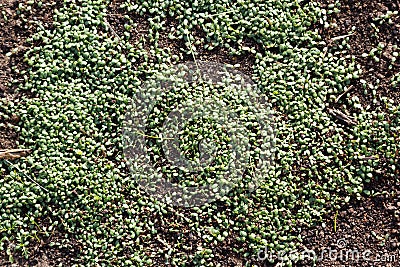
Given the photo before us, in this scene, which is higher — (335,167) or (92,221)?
(335,167)

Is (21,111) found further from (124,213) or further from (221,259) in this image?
(221,259)

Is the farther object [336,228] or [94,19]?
[94,19]

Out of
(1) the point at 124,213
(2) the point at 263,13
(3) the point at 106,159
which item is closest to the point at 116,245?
(1) the point at 124,213

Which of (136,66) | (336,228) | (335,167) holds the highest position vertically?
(136,66)

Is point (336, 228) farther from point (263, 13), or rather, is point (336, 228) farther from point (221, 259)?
point (263, 13)

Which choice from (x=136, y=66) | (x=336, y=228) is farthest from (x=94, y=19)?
(x=336, y=228)

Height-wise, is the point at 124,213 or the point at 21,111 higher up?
the point at 21,111
